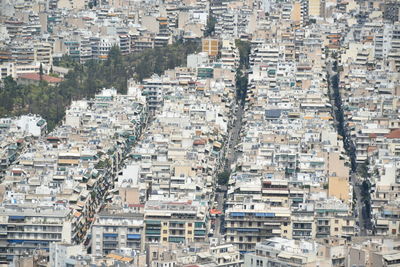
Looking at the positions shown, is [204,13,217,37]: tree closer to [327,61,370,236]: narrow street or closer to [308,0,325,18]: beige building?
[308,0,325,18]: beige building

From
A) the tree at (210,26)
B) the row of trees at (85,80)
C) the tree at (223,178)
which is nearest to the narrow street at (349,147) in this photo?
the tree at (223,178)

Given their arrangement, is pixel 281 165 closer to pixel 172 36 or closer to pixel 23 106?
pixel 23 106

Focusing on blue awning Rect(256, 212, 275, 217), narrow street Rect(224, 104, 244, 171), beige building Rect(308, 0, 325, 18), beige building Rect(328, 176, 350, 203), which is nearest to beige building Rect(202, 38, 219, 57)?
narrow street Rect(224, 104, 244, 171)

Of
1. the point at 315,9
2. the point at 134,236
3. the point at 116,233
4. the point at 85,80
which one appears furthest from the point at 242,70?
the point at 116,233

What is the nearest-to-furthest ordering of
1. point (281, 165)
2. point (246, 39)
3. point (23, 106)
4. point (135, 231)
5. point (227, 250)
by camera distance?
point (227, 250) → point (135, 231) → point (281, 165) → point (23, 106) → point (246, 39)

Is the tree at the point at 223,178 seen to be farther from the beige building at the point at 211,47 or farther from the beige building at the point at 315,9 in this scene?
the beige building at the point at 315,9

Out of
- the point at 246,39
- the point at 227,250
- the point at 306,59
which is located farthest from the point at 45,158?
the point at 246,39

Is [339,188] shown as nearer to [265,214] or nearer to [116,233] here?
[265,214]

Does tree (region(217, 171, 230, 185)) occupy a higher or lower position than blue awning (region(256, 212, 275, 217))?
higher
